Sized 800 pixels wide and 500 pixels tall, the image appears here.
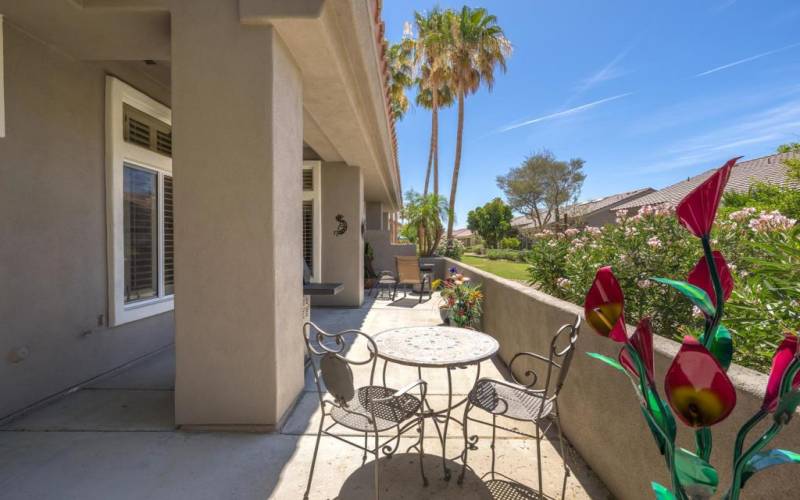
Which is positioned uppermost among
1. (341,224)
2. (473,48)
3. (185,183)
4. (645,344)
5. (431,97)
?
(473,48)

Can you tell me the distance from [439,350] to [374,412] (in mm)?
597

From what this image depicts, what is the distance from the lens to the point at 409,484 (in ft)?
7.25

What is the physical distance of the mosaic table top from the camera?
7.20 ft

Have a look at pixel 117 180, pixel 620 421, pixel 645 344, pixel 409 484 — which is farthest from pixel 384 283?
pixel 645 344

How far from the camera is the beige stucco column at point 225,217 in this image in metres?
2.69

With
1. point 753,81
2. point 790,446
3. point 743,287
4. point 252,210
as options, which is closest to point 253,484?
point 252,210

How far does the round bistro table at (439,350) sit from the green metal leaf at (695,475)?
1293mm

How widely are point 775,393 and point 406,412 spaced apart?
1.59m

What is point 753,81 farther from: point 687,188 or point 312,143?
point 312,143

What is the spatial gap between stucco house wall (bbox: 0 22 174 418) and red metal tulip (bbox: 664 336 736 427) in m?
4.24

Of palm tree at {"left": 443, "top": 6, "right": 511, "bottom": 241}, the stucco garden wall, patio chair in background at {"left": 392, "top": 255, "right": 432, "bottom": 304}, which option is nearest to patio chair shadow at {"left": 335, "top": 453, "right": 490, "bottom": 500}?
the stucco garden wall

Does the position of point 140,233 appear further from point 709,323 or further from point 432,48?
point 432,48

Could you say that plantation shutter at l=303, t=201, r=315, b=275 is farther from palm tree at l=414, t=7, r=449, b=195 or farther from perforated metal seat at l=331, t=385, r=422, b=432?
palm tree at l=414, t=7, r=449, b=195

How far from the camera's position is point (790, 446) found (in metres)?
1.13
